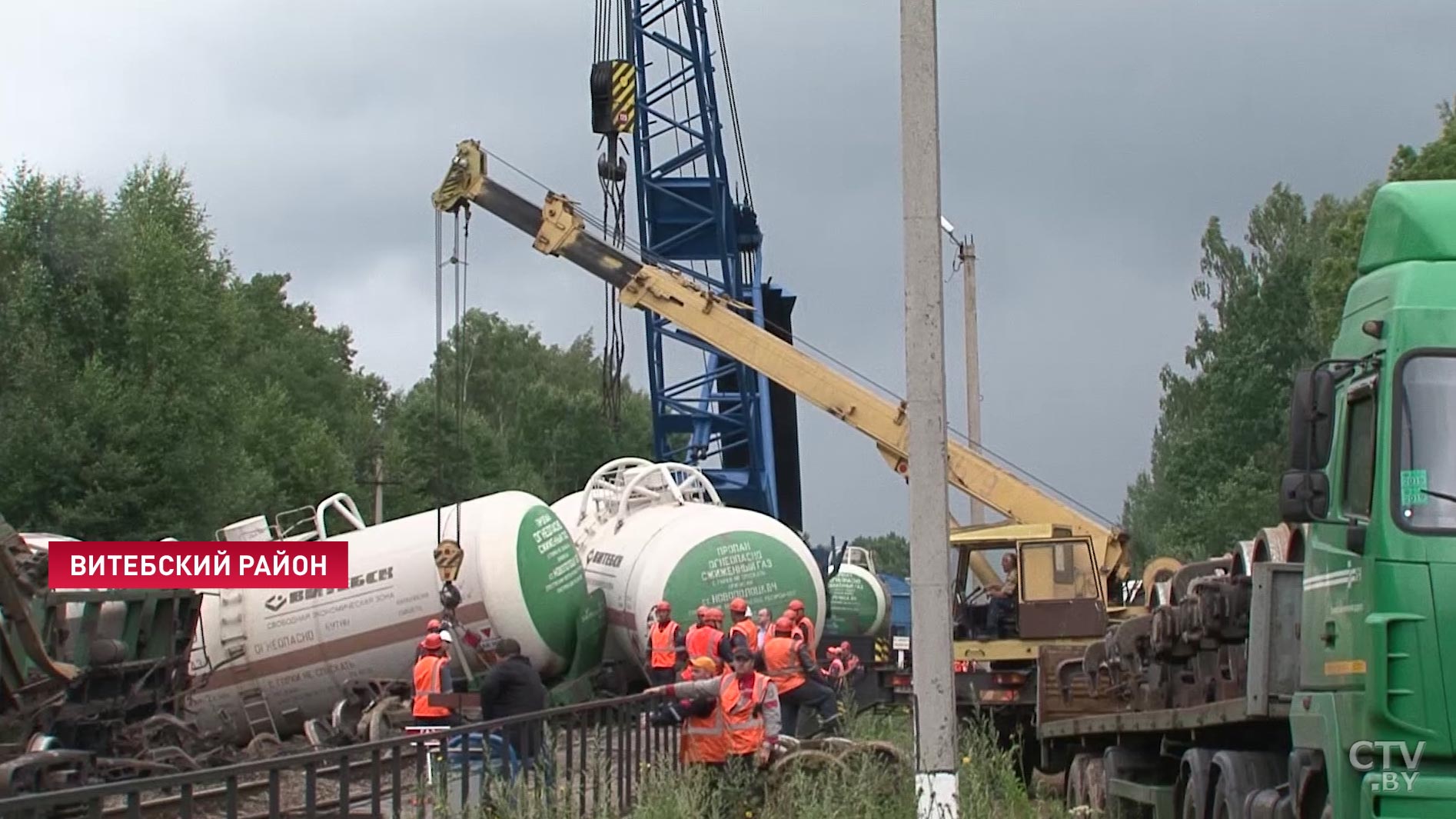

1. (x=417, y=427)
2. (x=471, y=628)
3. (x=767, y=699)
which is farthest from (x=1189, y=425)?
(x=767, y=699)

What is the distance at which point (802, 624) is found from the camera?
19922mm

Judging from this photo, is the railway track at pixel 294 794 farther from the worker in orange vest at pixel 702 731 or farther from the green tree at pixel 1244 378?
the green tree at pixel 1244 378

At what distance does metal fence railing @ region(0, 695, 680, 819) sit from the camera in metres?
7.70

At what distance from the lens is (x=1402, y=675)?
7.89 meters

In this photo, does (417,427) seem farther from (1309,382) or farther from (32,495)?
(1309,382)

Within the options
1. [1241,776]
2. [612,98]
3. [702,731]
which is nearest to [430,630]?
[702,731]

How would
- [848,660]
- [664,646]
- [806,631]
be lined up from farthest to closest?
[848,660], [664,646], [806,631]

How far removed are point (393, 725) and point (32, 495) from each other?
21738 millimetres

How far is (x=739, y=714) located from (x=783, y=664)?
374 cm

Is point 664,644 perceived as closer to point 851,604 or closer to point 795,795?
point 795,795

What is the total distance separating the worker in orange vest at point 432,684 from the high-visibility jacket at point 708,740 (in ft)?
8.41

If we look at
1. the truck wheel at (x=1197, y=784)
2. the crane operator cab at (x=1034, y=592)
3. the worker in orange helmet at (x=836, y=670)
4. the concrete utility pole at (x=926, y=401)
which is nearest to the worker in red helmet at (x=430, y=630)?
the worker in orange helmet at (x=836, y=670)

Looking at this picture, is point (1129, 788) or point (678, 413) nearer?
point (1129, 788)

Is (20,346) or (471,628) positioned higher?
(20,346)
